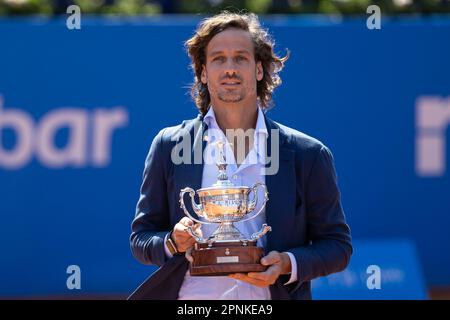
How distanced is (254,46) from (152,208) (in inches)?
26.0

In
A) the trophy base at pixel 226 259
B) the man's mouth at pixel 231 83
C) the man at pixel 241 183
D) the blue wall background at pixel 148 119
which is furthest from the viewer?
the blue wall background at pixel 148 119

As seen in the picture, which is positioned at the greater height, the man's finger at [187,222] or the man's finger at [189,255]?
the man's finger at [187,222]

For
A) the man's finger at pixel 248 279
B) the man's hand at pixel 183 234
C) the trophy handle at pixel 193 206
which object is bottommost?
the man's finger at pixel 248 279

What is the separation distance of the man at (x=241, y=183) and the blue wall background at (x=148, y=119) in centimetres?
380

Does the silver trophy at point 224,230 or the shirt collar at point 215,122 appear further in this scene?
the shirt collar at point 215,122

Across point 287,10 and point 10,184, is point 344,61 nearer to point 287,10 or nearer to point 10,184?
point 287,10

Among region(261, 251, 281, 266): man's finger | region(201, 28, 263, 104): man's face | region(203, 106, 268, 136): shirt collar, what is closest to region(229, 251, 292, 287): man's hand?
region(261, 251, 281, 266): man's finger

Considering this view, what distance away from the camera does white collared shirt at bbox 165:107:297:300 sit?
3.00m

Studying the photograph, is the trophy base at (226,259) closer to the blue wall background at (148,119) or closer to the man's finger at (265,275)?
the man's finger at (265,275)

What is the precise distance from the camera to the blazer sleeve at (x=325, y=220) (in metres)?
3.04

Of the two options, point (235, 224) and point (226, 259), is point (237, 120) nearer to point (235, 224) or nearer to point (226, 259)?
point (235, 224)

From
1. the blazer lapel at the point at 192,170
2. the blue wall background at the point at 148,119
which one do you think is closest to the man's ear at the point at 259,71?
the blazer lapel at the point at 192,170

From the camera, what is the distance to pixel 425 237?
23.5 feet

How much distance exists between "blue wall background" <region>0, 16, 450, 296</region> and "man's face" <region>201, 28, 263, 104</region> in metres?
3.78
